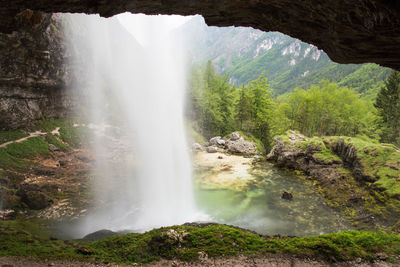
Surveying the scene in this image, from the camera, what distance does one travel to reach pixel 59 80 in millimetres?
27703

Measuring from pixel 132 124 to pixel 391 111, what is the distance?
4062 centimetres

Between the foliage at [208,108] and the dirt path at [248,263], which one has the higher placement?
the foliage at [208,108]

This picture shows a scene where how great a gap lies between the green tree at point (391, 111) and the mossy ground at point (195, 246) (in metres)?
31.5

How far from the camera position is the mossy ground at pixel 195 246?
23.9 feet

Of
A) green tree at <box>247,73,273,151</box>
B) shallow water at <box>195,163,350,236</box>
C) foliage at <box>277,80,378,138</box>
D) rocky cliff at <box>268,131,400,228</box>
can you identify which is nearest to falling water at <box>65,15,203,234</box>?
shallow water at <box>195,163,350,236</box>

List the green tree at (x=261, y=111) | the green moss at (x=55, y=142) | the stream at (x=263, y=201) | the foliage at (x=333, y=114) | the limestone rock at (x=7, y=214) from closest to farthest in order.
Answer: the limestone rock at (x=7, y=214), the stream at (x=263, y=201), the green moss at (x=55, y=142), the foliage at (x=333, y=114), the green tree at (x=261, y=111)

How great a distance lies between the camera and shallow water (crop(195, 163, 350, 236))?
12.6 m

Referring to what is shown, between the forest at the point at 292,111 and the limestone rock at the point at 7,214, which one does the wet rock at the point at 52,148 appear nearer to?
the limestone rock at the point at 7,214

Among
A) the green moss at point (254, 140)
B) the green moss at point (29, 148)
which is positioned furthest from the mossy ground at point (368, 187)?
the green moss at point (29, 148)

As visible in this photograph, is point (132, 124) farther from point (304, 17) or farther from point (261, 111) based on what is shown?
point (304, 17)

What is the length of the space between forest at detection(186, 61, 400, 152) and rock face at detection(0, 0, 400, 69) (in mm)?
28537

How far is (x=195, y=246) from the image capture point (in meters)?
7.93

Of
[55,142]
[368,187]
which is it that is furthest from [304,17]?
[55,142]

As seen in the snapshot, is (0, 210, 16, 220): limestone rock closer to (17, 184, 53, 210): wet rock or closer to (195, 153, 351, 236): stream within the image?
(17, 184, 53, 210): wet rock
